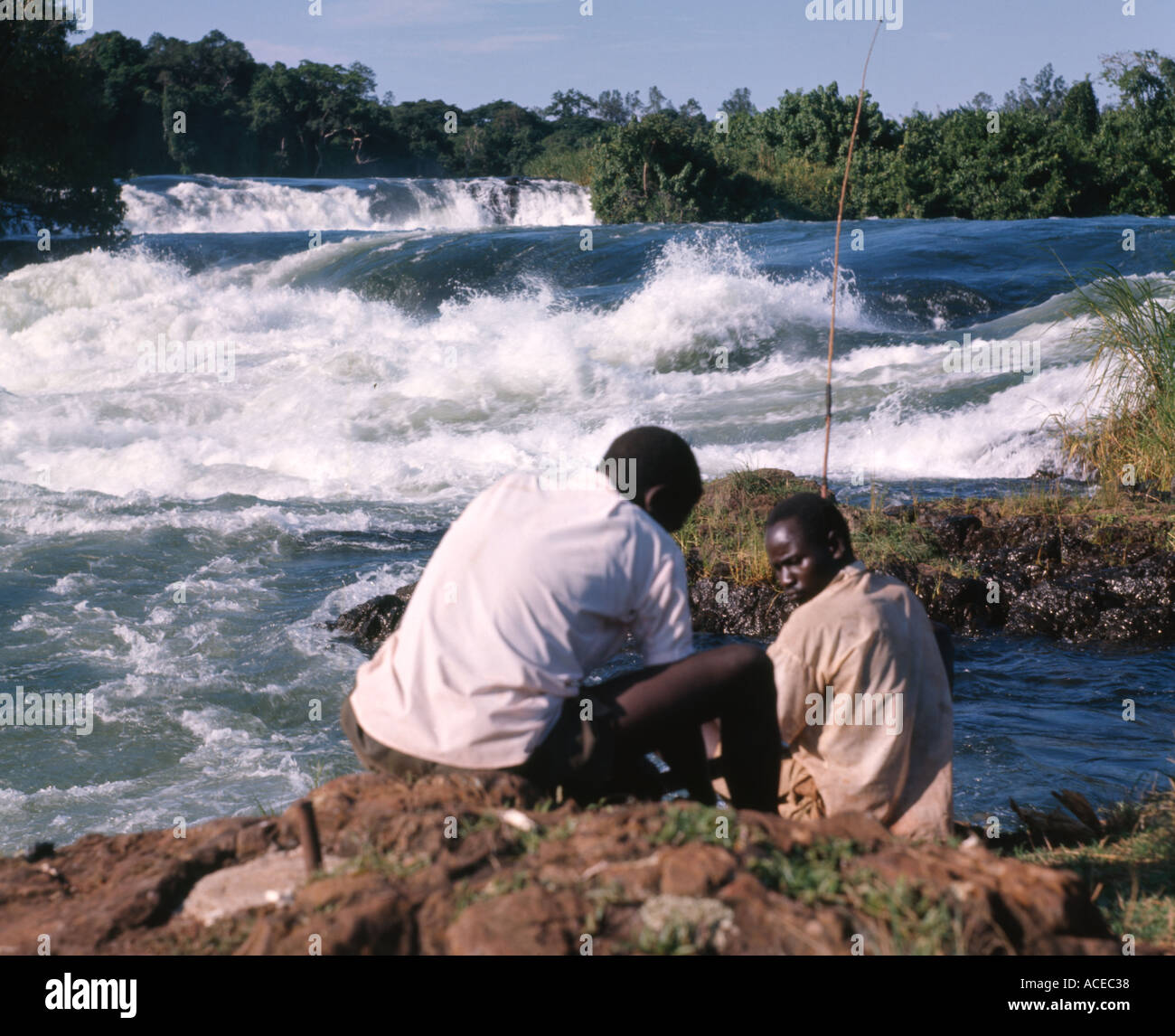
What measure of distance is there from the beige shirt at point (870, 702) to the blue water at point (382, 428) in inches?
57.1

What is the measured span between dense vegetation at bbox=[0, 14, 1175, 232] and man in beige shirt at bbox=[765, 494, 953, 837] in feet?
35.6

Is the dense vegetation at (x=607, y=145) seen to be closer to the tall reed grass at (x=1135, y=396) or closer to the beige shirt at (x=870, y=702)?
the tall reed grass at (x=1135, y=396)

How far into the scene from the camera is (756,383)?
1474 centimetres

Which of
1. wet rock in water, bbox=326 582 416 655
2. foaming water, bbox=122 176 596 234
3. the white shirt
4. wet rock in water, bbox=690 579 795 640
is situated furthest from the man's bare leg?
foaming water, bbox=122 176 596 234

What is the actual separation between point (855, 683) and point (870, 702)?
8 centimetres

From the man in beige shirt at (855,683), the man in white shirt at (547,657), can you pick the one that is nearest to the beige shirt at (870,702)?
the man in beige shirt at (855,683)

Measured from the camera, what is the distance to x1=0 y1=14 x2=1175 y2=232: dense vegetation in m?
24.3

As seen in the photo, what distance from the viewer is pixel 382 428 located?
13750mm

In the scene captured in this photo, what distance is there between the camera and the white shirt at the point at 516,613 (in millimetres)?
2697

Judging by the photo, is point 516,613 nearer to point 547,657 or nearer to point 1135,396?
point 547,657

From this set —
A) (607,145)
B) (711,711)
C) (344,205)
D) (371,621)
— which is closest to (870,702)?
(711,711)

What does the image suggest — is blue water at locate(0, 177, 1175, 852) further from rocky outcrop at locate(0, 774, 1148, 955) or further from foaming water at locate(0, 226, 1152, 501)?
rocky outcrop at locate(0, 774, 1148, 955)

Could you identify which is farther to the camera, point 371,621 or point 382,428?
point 382,428

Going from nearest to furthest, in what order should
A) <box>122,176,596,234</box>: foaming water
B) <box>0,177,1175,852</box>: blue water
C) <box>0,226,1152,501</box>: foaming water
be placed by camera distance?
<box>0,177,1175,852</box>: blue water → <box>0,226,1152,501</box>: foaming water → <box>122,176,596,234</box>: foaming water
